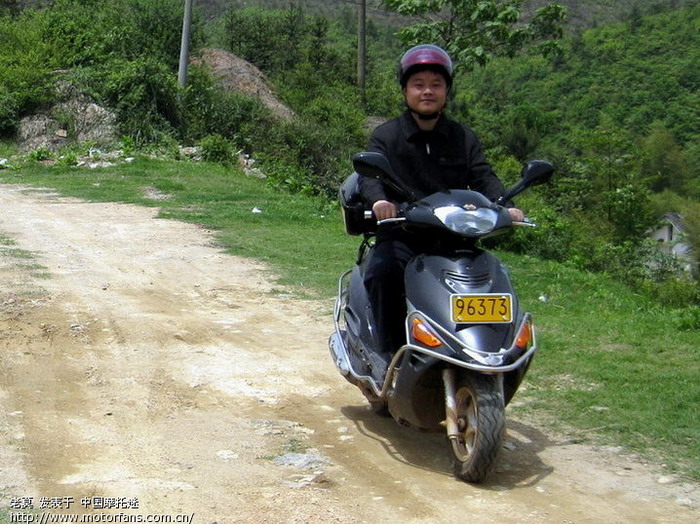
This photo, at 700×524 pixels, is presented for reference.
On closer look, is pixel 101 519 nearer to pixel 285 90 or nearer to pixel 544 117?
pixel 285 90

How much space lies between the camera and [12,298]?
7.18m

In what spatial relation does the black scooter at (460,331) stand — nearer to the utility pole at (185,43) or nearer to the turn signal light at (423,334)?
the turn signal light at (423,334)

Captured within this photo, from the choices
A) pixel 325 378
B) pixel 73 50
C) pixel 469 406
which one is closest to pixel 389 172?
pixel 469 406

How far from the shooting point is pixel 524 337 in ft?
14.0

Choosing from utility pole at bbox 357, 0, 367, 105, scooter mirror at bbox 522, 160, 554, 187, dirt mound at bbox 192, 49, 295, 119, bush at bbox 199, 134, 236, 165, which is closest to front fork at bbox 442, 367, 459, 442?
scooter mirror at bbox 522, 160, 554, 187

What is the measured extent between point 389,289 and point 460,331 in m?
0.64

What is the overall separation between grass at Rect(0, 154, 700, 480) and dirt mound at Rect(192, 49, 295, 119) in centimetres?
995

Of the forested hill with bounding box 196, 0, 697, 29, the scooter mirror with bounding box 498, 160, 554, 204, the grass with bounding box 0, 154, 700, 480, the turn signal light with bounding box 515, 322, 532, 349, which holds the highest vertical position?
the forested hill with bounding box 196, 0, 697, 29

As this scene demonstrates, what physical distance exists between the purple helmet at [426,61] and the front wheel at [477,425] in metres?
1.50

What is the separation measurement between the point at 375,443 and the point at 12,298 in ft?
11.8

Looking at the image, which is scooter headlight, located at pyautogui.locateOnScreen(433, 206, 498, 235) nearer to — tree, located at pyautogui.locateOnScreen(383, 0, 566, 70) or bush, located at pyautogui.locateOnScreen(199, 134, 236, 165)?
tree, located at pyautogui.locateOnScreen(383, 0, 566, 70)

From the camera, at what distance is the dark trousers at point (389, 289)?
4.66m

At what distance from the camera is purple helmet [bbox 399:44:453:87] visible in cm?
465

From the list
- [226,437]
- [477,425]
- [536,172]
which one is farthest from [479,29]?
[477,425]
